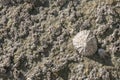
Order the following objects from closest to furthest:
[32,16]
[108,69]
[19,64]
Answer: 1. [108,69]
2. [19,64]
3. [32,16]

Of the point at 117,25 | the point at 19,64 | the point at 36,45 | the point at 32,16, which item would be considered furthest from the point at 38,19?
the point at 117,25

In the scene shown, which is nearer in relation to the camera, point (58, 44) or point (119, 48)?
point (119, 48)

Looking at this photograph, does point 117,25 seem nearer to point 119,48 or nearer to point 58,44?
point 119,48

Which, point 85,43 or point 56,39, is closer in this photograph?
point 85,43
